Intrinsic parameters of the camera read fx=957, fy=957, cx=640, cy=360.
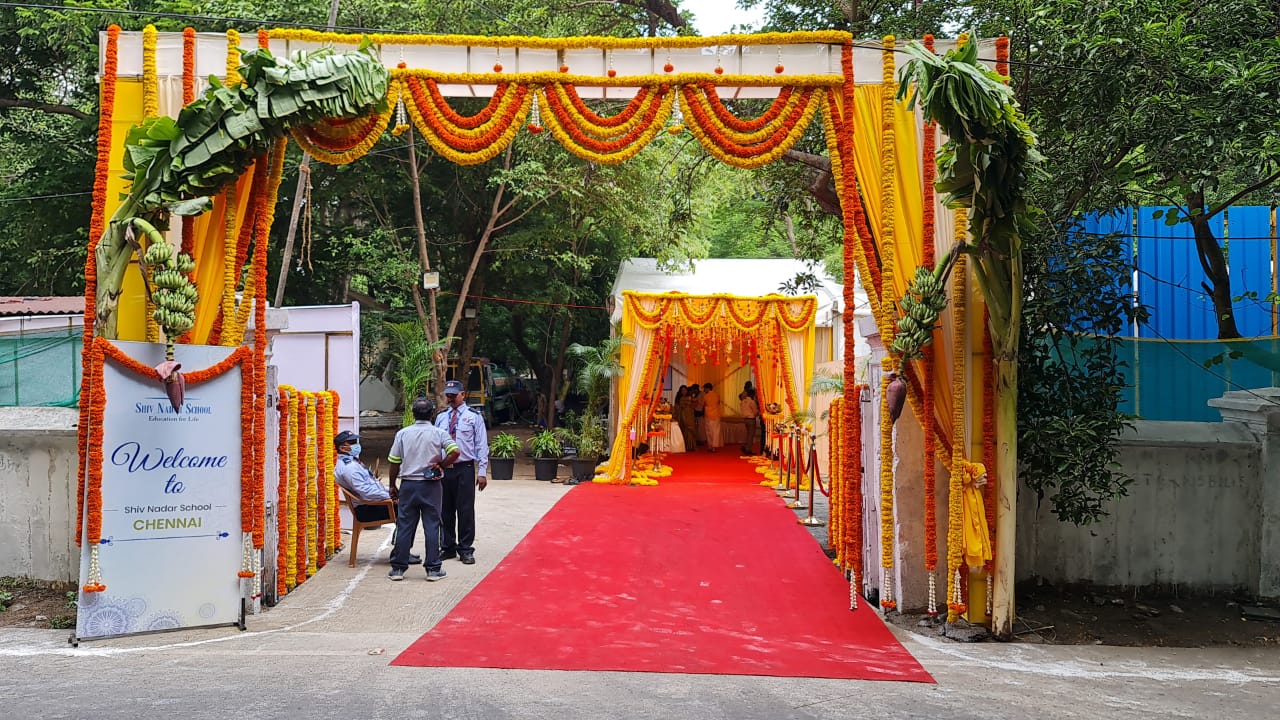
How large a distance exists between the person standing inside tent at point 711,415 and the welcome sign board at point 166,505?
1381 centimetres

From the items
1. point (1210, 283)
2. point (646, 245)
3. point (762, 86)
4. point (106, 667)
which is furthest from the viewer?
point (646, 245)

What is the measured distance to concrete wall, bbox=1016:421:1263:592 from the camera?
23.7 feet

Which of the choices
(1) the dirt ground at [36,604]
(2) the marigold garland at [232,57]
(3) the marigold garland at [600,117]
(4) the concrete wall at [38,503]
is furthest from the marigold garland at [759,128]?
(1) the dirt ground at [36,604]

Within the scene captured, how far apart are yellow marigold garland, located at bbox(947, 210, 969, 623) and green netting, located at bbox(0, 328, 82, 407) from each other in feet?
23.6

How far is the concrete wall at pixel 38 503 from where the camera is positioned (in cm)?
716

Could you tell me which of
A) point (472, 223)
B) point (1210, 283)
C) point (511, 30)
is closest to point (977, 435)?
point (1210, 283)

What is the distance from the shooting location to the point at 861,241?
21.6ft

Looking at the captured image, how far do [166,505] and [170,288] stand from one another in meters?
1.38

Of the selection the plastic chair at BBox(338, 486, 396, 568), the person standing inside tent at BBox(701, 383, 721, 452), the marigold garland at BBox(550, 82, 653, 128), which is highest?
the marigold garland at BBox(550, 82, 653, 128)

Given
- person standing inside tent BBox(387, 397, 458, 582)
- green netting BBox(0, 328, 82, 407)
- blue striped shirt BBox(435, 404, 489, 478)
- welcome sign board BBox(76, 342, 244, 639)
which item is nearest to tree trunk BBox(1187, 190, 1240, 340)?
blue striped shirt BBox(435, 404, 489, 478)

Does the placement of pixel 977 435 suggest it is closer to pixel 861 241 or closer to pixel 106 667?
pixel 861 241

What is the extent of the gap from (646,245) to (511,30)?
4.66 m

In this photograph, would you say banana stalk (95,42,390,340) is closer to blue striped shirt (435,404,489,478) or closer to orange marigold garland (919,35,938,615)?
blue striped shirt (435,404,489,478)

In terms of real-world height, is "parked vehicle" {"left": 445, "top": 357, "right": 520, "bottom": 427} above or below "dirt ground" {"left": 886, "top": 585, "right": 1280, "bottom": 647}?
above
